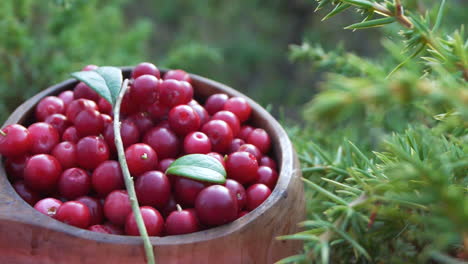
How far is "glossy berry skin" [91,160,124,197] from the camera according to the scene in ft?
2.70

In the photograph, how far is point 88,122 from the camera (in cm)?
89

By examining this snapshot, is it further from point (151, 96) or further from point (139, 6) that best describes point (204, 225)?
point (139, 6)

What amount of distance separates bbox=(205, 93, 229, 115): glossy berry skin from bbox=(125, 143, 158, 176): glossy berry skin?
21 cm

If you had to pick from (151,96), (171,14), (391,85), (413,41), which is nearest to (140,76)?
(151,96)

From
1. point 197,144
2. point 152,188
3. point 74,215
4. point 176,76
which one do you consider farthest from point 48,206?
point 176,76

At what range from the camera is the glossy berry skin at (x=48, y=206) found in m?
0.77

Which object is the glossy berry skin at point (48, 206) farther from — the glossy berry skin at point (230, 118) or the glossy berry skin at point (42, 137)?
the glossy berry skin at point (230, 118)

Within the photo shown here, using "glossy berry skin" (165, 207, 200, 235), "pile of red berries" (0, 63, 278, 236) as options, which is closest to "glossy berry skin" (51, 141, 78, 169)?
"pile of red berries" (0, 63, 278, 236)

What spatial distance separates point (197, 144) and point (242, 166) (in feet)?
0.30

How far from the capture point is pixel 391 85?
404 mm

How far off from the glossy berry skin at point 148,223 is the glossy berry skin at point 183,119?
0.64 ft

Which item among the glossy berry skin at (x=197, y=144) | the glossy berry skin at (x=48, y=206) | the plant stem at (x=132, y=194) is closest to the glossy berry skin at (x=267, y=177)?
the glossy berry skin at (x=197, y=144)

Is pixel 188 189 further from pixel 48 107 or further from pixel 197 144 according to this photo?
pixel 48 107

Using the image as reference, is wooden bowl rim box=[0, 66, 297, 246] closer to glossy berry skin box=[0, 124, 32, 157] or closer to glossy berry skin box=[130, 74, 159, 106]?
glossy berry skin box=[0, 124, 32, 157]
